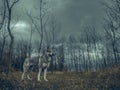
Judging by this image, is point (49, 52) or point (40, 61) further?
point (49, 52)

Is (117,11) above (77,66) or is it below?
above

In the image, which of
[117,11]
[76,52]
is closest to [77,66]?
[76,52]

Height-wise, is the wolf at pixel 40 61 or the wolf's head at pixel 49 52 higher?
the wolf's head at pixel 49 52

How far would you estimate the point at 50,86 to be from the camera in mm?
18609

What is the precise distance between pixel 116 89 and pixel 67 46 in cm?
8110

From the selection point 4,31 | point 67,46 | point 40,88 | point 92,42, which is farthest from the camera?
point 67,46

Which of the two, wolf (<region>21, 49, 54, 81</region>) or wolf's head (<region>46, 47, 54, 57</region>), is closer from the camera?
wolf (<region>21, 49, 54, 81</region>)

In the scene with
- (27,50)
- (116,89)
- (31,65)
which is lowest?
(116,89)

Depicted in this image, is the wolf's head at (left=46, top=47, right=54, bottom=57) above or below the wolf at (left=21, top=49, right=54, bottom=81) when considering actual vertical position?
above

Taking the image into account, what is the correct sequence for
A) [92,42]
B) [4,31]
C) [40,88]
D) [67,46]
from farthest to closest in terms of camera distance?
[67,46] → [92,42] → [4,31] → [40,88]

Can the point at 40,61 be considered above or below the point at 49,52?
below

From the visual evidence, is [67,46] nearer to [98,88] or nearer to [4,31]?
[4,31]

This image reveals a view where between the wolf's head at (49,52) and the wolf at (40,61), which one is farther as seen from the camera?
the wolf's head at (49,52)

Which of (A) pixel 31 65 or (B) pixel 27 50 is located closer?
(A) pixel 31 65
